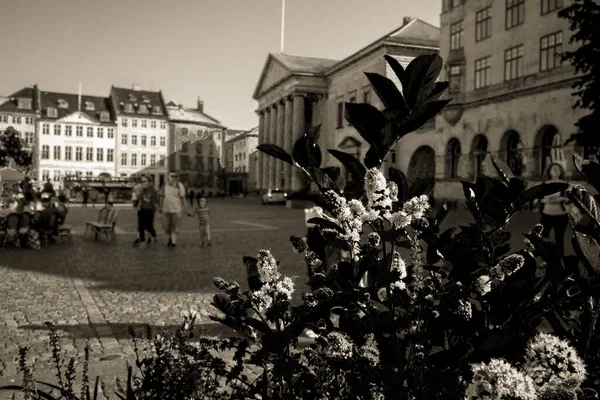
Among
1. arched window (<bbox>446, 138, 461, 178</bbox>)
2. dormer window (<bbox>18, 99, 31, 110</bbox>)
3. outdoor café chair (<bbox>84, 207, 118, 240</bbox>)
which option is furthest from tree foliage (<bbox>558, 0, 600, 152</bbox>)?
dormer window (<bbox>18, 99, 31, 110</bbox>)

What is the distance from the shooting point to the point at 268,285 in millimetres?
1858

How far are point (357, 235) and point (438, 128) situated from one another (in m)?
36.3

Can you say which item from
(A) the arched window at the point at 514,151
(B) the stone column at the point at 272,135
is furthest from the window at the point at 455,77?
(B) the stone column at the point at 272,135

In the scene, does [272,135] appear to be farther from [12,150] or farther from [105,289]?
[105,289]

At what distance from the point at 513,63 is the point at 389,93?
103ft

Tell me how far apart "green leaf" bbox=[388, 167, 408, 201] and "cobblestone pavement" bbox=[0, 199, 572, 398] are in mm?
2007

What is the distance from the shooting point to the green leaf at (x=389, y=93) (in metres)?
1.53

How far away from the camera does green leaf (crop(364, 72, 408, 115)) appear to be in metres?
1.53

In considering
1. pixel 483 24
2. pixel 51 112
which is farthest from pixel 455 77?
pixel 51 112

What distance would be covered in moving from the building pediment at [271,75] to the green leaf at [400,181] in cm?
6346

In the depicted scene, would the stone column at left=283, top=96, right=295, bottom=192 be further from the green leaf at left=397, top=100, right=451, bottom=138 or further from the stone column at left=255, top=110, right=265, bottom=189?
the green leaf at left=397, top=100, right=451, bottom=138

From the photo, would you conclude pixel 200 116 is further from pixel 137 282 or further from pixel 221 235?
pixel 137 282

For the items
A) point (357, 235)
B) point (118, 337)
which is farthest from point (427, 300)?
point (118, 337)

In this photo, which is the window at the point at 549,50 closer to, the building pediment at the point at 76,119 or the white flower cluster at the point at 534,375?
the white flower cluster at the point at 534,375
